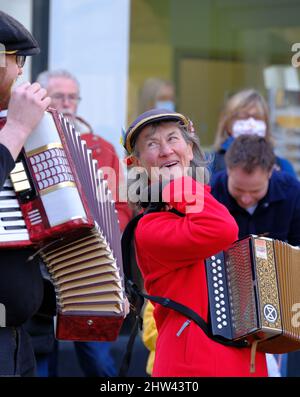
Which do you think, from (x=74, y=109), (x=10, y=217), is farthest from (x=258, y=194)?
(x=10, y=217)

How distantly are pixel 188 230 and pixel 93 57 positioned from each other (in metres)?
3.62

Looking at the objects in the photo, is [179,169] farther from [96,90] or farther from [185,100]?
[185,100]

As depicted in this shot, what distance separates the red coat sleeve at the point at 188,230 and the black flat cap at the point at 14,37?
0.71 metres

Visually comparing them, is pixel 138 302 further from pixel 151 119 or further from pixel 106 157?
pixel 106 157

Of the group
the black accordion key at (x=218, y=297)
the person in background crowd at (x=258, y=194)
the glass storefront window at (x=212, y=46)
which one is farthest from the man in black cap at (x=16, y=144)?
the glass storefront window at (x=212, y=46)

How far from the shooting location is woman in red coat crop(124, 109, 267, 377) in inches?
123

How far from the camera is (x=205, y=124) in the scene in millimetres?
7449

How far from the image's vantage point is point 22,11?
6.48m

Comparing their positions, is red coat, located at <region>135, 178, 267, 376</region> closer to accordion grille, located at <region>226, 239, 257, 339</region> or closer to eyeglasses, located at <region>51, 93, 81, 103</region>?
accordion grille, located at <region>226, 239, 257, 339</region>

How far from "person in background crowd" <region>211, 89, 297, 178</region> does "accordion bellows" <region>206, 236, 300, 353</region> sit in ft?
7.72
